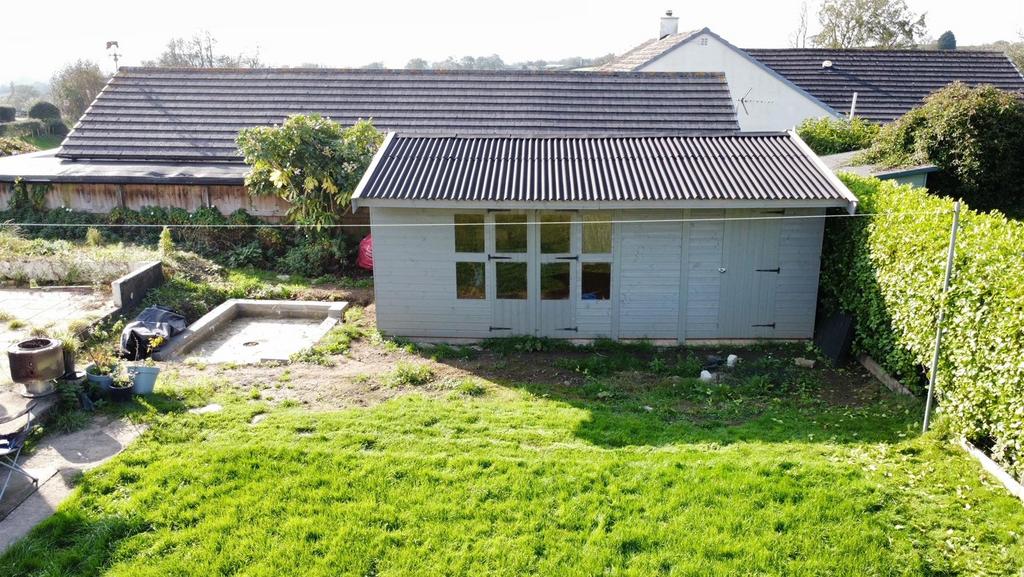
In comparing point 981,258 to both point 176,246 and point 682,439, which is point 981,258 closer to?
point 682,439

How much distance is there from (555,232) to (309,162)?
5.68 m

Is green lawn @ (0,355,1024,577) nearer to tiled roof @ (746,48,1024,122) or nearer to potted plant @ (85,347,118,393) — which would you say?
potted plant @ (85,347,118,393)

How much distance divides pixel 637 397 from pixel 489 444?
242cm

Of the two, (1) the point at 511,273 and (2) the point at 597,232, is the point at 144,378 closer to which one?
(1) the point at 511,273

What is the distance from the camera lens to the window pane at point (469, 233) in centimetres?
1100

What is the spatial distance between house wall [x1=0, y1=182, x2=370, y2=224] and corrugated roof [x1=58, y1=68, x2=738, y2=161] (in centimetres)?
168

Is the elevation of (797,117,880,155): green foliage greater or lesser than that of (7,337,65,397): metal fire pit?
greater

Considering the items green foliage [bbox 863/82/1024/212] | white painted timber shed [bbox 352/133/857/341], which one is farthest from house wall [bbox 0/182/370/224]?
green foliage [bbox 863/82/1024/212]

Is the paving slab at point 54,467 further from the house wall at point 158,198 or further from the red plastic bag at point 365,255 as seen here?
the house wall at point 158,198

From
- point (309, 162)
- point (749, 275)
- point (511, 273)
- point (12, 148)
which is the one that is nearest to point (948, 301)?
point (749, 275)

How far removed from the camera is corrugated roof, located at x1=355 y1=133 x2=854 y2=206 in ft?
34.6

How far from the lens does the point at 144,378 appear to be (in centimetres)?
871

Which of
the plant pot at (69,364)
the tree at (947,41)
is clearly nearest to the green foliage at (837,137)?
the plant pot at (69,364)

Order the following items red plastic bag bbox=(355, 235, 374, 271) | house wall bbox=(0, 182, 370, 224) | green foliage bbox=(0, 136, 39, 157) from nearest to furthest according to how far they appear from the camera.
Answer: red plastic bag bbox=(355, 235, 374, 271) < house wall bbox=(0, 182, 370, 224) < green foliage bbox=(0, 136, 39, 157)
